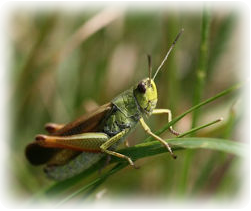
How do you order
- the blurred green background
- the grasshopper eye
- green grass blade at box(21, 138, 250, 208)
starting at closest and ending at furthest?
green grass blade at box(21, 138, 250, 208)
the grasshopper eye
the blurred green background

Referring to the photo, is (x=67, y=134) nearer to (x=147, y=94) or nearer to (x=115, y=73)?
(x=147, y=94)

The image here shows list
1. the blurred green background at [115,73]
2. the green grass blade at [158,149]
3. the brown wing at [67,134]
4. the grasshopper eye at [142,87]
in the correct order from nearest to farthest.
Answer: the green grass blade at [158,149]
the grasshopper eye at [142,87]
the brown wing at [67,134]
the blurred green background at [115,73]

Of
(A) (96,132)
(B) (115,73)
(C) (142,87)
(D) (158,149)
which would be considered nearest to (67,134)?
(A) (96,132)

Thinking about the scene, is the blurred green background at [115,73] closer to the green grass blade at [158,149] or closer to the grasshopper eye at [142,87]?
the grasshopper eye at [142,87]

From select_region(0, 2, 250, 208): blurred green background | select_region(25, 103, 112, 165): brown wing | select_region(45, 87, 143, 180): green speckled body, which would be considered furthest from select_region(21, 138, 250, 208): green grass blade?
select_region(0, 2, 250, 208): blurred green background

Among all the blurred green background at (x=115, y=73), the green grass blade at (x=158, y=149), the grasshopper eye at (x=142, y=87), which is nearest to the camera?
the green grass blade at (x=158, y=149)

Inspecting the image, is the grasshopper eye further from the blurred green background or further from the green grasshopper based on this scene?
the blurred green background

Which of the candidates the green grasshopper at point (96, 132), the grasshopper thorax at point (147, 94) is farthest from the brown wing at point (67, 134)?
the grasshopper thorax at point (147, 94)
